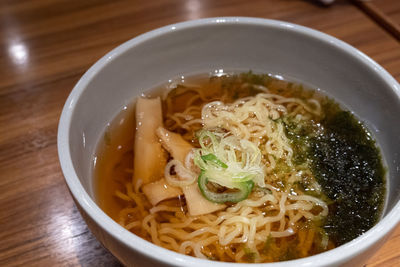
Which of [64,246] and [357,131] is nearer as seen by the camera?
[64,246]

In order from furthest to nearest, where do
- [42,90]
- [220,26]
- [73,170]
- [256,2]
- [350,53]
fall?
1. [256,2]
2. [42,90]
3. [220,26]
4. [350,53]
5. [73,170]

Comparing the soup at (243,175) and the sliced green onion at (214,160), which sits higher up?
the sliced green onion at (214,160)

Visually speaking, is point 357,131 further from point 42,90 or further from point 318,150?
point 42,90

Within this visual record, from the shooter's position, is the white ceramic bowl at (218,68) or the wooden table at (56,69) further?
the wooden table at (56,69)

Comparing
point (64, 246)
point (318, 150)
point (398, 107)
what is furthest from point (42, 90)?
point (398, 107)

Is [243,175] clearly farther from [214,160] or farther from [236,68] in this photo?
[236,68]

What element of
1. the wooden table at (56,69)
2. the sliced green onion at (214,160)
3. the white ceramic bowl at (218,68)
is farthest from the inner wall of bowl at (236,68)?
the sliced green onion at (214,160)

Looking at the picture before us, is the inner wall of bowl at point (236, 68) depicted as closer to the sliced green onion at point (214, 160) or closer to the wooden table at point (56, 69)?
the wooden table at point (56, 69)
